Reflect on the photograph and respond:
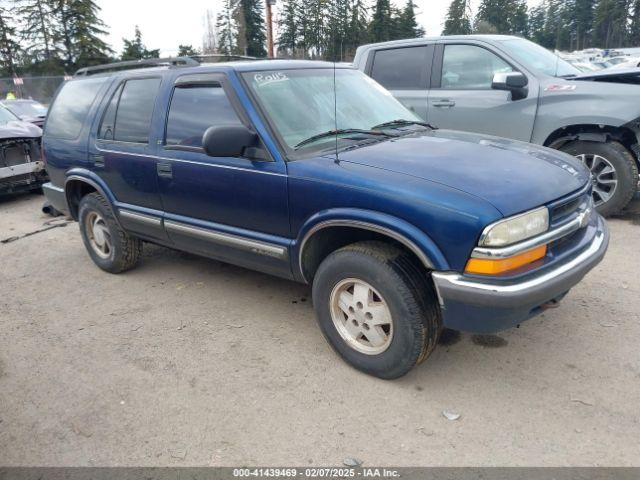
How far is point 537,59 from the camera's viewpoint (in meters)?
5.88

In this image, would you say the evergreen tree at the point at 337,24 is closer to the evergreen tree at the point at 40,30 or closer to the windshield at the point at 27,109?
the windshield at the point at 27,109

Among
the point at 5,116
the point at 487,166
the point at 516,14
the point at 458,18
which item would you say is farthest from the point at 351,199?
the point at 516,14

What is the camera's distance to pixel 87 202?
4.88 metres

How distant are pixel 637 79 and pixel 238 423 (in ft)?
17.4

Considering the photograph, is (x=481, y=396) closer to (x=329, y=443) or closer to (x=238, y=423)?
(x=329, y=443)

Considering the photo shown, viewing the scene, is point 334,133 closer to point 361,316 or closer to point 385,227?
point 385,227

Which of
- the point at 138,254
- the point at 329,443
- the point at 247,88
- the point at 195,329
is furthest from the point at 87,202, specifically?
the point at 329,443

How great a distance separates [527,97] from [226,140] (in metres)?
3.92

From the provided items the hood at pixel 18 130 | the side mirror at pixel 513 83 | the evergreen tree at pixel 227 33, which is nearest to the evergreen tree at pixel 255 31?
the evergreen tree at pixel 227 33

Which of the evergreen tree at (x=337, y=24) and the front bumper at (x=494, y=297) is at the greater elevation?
the evergreen tree at (x=337, y=24)

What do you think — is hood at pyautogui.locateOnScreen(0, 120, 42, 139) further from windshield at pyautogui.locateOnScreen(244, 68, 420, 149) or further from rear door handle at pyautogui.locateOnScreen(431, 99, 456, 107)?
rear door handle at pyautogui.locateOnScreen(431, 99, 456, 107)

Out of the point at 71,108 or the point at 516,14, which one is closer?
the point at 71,108

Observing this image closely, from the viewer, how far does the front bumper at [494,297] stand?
2457 mm

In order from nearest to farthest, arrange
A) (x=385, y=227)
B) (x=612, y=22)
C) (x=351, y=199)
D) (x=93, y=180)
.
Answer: (x=385, y=227)
(x=351, y=199)
(x=93, y=180)
(x=612, y=22)
